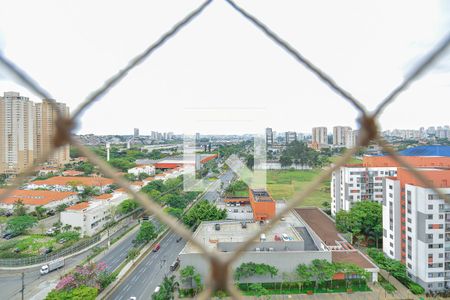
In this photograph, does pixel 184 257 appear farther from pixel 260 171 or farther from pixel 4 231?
pixel 260 171

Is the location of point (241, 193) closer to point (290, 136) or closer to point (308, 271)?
point (308, 271)

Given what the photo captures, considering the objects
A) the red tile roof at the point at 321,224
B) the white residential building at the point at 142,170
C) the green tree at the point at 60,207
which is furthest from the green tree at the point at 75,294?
the white residential building at the point at 142,170

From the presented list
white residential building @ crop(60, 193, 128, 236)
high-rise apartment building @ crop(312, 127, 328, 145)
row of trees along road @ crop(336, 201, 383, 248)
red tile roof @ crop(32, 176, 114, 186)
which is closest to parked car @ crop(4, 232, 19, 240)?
white residential building @ crop(60, 193, 128, 236)

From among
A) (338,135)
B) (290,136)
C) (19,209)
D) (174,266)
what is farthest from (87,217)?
(290,136)

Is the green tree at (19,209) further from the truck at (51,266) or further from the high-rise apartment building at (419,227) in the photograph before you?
the high-rise apartment building at (419,227)

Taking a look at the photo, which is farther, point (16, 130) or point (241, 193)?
point (241, 193)

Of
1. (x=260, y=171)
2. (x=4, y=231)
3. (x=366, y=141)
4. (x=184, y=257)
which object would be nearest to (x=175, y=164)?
(x=260, y=171)

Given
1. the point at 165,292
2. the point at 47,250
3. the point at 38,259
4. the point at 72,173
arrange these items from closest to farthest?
Result: the point at 165,292, the point at 38,259, the point at 47,250, the point at 72,173

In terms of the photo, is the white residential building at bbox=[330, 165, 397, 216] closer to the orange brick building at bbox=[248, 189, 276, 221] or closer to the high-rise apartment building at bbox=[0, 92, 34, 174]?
the orange brick building at bbox=[248, 189, 276, 221]
